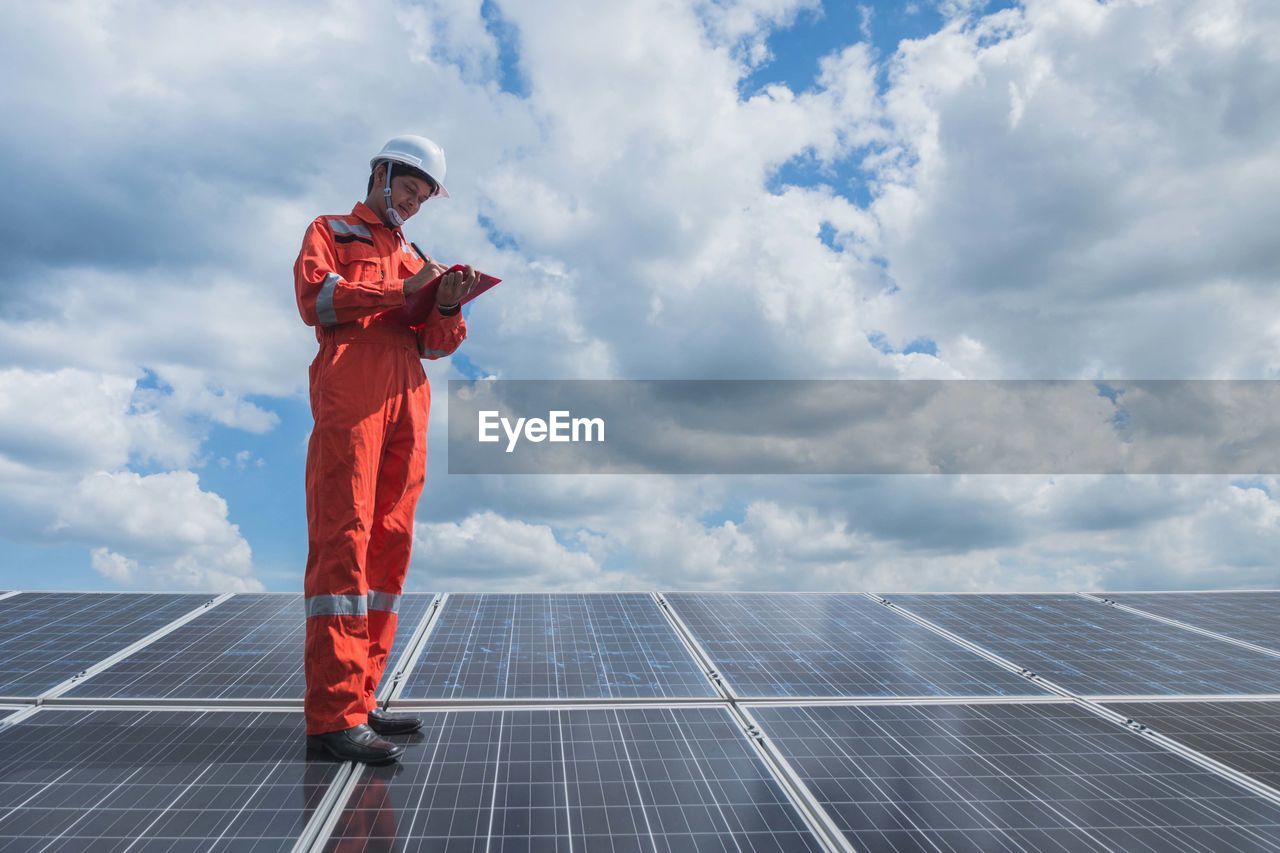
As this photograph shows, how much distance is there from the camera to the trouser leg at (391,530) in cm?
360

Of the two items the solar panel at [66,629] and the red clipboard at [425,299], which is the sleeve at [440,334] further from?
the solar panel at [66,629]

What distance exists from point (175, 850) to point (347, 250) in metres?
2.53

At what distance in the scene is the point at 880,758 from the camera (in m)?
3.20

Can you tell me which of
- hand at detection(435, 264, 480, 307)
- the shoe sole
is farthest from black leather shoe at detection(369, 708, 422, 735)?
hand at detection(435, 264, 480, 307)

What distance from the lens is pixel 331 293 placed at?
11.0ft

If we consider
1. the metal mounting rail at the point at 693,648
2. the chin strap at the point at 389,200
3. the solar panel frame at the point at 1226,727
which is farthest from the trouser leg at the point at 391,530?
the solar panel frame at the point at 1226,727

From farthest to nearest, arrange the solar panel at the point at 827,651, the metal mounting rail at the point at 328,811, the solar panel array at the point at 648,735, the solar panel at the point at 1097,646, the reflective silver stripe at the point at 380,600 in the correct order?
the solar panel at the point at 1097,646 < the solar panel at the point at 827,651 < the reflective silver stripe at the point at 380,600 < the solar panel array at the point at 648,735 < the metal mounting rail at the point at 328,811

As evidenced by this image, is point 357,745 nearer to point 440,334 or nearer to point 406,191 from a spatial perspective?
point 440,334

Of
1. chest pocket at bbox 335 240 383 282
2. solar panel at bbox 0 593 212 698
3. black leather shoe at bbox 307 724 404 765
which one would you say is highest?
chest pocket at bbox 335 240 383 282

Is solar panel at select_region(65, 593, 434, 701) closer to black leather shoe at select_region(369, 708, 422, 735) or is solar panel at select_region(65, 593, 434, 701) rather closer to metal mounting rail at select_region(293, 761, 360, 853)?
black leather shoe at select_region(369, 708, 422, 735)

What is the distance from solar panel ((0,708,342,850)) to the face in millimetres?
2527

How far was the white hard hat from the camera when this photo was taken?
377 cm

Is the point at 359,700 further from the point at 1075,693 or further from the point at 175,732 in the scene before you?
the point at 1075,693

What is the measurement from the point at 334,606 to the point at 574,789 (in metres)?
1.31
